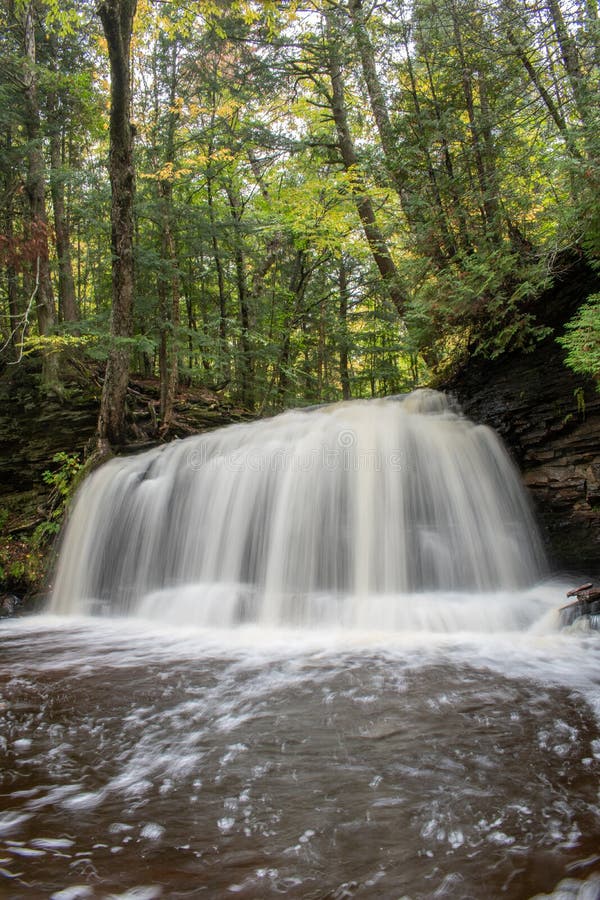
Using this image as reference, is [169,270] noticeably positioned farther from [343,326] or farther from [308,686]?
[308,686]

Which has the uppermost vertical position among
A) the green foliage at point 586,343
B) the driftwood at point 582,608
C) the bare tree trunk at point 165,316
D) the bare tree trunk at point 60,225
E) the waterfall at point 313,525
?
the bare tree trunk at point 60,225

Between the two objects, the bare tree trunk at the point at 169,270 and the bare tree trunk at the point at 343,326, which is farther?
the bare tree trunk at the point at 343,326

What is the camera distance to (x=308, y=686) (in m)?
3.28

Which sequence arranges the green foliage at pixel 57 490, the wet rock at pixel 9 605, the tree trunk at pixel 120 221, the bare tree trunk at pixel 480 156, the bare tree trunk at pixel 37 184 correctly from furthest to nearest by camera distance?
the bare tree trunk at pixel 37 184, the green foliage at pixel 57 490, the tree trunk at pixel 120 221, the wet rock at pixel 9 605, the bare tree trunk at pixel 480 156

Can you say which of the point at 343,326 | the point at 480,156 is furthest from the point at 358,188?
the point at 343,326

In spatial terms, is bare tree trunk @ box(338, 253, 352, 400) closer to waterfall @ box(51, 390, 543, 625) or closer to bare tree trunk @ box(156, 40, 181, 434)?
bare tree trunk @ box(156, 40, 181, 434)

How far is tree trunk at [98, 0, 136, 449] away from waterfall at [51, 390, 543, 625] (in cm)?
134

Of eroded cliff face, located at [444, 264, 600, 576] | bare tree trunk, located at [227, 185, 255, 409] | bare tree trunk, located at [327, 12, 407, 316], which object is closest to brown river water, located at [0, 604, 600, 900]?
eroded cliff face, located at [444, 264, 600, 576]

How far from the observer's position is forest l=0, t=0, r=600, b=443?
644 cm

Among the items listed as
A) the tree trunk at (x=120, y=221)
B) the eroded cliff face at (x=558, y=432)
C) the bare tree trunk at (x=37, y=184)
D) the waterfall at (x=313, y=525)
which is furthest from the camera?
the bare tree trunk at (x=37, y=184)

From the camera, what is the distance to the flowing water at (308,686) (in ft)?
5.49

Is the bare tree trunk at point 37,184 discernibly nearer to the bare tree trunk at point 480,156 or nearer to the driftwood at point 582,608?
the bare tree trunk at point 480,156

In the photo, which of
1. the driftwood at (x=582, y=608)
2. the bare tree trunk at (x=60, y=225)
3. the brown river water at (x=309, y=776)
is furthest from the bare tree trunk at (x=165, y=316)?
the driftwood at (x=582, y=608)

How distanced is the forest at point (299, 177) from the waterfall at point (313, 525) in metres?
1.58
